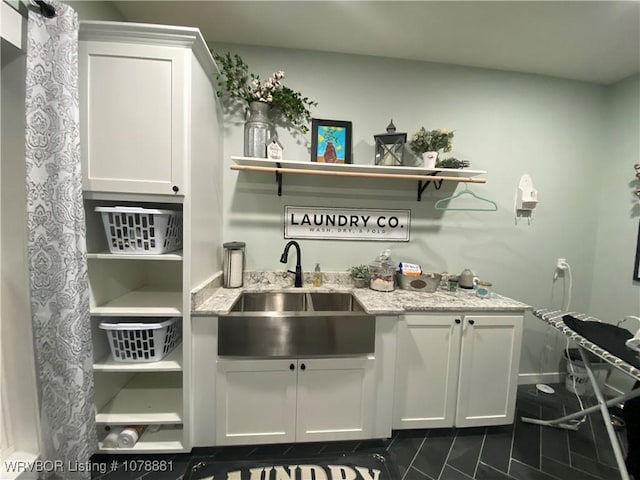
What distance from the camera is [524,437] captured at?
61.4 inches

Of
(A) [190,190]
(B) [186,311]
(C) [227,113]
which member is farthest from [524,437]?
(C) [227,113]

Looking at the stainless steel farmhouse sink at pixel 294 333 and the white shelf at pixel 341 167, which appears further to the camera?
the white shelf at pixel 341 167

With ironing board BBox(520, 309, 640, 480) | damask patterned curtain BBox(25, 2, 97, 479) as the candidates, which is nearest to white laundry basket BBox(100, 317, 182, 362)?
damask patterned curtain BBox(25, 2, 97, 479)

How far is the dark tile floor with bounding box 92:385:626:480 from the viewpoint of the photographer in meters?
1.31

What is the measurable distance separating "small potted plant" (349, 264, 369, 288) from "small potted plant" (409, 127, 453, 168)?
92cm

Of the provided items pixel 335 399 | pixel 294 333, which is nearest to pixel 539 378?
pixel 335 399

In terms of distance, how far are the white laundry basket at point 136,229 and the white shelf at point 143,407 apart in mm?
933

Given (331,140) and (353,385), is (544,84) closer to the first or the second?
(331,140)

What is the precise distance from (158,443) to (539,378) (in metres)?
3.04

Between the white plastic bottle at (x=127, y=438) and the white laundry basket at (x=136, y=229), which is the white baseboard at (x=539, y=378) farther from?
the white laundry basket at (x=136, y=229)

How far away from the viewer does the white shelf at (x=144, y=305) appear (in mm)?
1230

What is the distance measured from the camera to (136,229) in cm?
122

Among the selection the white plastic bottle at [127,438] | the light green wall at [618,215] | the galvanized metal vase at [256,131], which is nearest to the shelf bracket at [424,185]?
the galvanized metal vase at [256,131]

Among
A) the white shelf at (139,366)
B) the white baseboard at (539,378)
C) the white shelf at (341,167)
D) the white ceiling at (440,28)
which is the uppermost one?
the white ceiling at (440,28)
